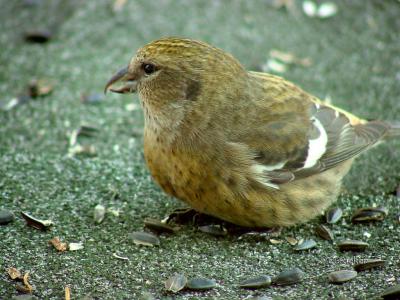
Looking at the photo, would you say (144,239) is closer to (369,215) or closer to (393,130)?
(369,215)

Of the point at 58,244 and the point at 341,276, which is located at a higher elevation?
the point at 341,276

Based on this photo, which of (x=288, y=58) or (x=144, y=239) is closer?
(x=144, y=239)

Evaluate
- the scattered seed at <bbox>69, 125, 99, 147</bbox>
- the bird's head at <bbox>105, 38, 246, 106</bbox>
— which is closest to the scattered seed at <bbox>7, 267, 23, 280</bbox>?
the bird's head at <bbox>105, 38, 246, 106</bbox>

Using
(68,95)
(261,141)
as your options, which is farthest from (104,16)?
(261,141)

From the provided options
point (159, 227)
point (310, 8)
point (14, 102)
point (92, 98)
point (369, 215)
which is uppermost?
point (310, 8)

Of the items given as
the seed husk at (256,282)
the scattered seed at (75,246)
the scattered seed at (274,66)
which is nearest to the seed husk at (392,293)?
the seed husk at (256,282)

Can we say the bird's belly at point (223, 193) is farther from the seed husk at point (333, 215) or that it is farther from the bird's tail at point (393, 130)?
the bird's tail at point (393, 130)

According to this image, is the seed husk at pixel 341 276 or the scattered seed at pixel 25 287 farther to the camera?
the seed husk at pixel 341 276

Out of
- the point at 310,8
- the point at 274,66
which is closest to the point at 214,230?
the point at 274,66
